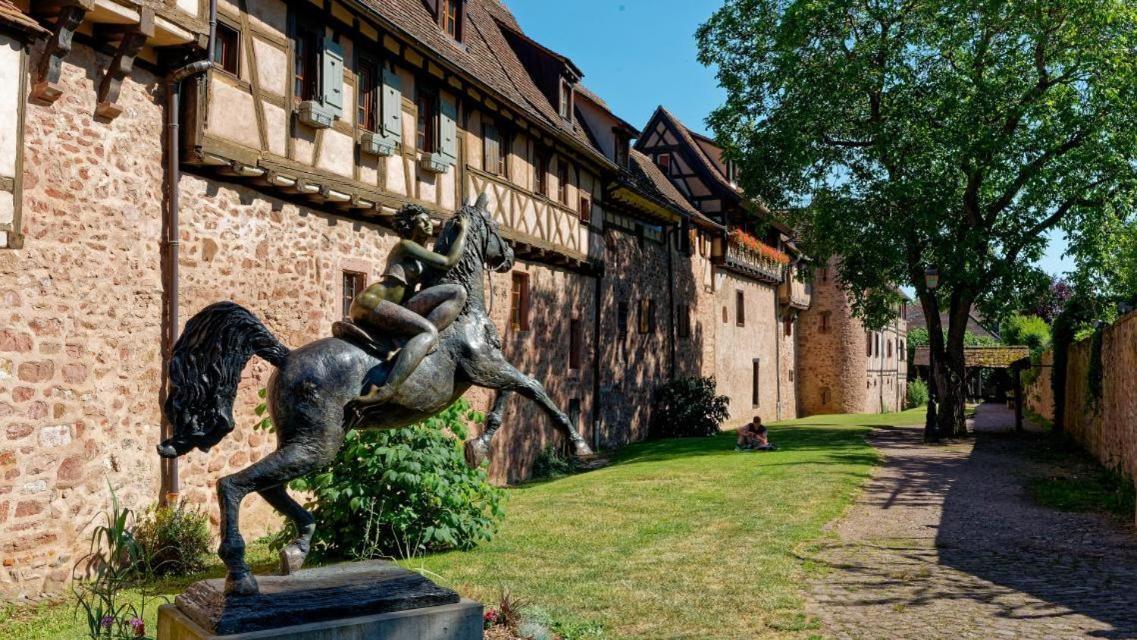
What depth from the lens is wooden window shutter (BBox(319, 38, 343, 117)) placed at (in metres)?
11.8

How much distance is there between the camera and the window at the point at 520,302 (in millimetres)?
18547

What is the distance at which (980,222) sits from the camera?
2166cm

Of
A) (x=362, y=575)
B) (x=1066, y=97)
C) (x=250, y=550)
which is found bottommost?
(x=250, y=550)

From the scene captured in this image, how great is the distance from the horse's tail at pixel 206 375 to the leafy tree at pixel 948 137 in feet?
60.2

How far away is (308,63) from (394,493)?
598 cm

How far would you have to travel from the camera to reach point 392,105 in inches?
524

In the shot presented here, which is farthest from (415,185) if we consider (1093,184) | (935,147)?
(1093,184)

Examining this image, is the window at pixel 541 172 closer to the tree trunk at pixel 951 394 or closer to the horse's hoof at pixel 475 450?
the tree trunk at pixel 951 394

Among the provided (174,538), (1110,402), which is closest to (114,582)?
(174,538)

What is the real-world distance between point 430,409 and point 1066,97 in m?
20.4

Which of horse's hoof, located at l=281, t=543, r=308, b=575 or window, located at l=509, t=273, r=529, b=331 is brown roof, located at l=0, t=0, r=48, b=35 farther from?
window, located at l=509, t=273, r=529, b=331

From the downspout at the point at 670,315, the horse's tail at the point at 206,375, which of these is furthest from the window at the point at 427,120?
the downspout at the point at 670,315

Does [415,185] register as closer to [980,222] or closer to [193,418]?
[193,418]

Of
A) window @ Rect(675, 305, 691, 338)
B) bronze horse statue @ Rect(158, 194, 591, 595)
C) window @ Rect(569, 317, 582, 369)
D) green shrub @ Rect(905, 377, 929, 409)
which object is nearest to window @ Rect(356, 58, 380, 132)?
bronze horse statue @ Rect(158, 194, 591, 595)
